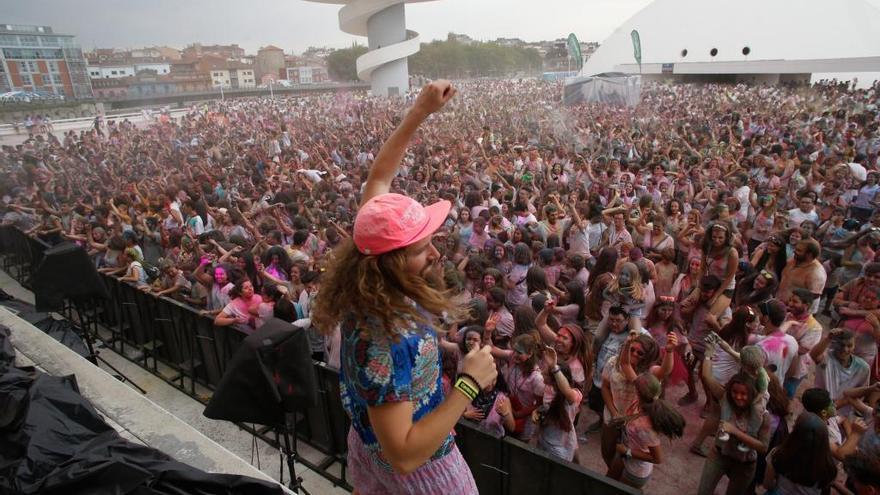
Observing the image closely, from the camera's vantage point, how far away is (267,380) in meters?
3.16

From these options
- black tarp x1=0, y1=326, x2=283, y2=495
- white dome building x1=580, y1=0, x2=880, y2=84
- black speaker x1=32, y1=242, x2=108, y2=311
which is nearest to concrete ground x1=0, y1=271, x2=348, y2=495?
black tarp x1=0, y1=326, x2=283, y2=495

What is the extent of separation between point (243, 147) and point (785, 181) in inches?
668

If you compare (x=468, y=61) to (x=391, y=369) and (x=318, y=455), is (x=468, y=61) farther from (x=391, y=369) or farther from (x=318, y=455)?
(x=391, y=369)

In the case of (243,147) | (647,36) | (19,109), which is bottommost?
(243,147)

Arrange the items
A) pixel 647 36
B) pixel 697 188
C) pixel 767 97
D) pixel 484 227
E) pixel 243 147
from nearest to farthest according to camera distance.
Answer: pixel 484 227 → pixel 697 188 → pixel 243 147 → pixel 767 97 → pixel 647 36

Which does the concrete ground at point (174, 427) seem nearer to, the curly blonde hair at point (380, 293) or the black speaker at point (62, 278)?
the black speaker at point (62, 278)

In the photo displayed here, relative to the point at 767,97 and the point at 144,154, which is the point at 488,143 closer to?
the point at 144,154

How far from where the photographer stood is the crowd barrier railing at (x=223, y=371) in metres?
3.27

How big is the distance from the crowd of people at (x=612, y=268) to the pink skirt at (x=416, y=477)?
1.12 ft

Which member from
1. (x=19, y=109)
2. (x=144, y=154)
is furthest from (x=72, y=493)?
(x=19, y=109)

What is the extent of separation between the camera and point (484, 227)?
723 centimetres

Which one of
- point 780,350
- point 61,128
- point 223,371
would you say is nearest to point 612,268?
point 780,350

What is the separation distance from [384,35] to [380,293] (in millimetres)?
45515

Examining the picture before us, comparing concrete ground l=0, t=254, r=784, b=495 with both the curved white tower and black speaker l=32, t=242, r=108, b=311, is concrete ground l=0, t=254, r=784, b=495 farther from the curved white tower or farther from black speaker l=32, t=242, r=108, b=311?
the curved white tower
